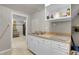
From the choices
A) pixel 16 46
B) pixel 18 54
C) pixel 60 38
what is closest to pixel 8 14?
pixel 16 46

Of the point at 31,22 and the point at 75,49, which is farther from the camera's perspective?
the point at 31,22

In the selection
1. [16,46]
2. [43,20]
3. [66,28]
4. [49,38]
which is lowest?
[16,46]

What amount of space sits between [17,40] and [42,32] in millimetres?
456

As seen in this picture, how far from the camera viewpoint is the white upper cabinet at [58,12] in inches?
77.5

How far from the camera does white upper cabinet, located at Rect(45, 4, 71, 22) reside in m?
1.97

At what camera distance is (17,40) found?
2.08 m

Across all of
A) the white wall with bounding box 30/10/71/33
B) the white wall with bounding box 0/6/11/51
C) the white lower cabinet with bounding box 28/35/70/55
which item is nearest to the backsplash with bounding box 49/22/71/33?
the white wall with bounding box 30/10/71/33

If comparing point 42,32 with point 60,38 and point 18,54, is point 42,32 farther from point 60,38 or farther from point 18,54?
point 18,54

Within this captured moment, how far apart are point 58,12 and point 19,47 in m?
0.91

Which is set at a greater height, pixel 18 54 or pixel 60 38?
pixel 60 38

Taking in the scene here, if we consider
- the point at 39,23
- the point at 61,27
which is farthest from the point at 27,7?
the point at 61,27

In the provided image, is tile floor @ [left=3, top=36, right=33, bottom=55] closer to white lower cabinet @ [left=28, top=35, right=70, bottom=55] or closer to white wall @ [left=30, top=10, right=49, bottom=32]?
white lower cabinet @ [left=28, top=35, right=70, bottom=55]

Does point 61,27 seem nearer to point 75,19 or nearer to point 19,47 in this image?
point 75,19

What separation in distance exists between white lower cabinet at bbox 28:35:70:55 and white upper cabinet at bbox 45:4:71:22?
0.39 metres
